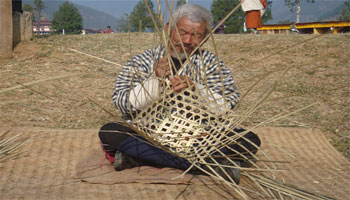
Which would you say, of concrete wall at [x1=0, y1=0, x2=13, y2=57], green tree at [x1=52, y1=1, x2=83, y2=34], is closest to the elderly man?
concrete wall at [x1=0, y1=0, x2=13, y2=57]

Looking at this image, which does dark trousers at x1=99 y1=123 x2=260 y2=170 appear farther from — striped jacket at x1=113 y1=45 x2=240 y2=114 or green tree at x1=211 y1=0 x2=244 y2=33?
green tree at x1=211 y1=0 x2=244 y2=33

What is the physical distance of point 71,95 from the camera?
3.32 m

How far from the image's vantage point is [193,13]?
1657 millimetres

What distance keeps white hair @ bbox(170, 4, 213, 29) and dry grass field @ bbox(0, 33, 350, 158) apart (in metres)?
0.22

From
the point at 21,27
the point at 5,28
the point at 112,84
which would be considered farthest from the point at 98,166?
the point at 21,27

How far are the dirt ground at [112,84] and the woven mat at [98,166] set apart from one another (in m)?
0.10

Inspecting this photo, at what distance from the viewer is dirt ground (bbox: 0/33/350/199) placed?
8.87ft

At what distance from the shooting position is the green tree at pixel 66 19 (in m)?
59.1

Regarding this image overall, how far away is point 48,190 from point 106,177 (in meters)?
0.22

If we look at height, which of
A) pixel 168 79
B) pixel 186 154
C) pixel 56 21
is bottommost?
pixel 186 154

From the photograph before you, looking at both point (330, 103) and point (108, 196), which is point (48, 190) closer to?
point (108, 196)

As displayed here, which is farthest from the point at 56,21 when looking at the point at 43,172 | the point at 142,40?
the point at 43,172

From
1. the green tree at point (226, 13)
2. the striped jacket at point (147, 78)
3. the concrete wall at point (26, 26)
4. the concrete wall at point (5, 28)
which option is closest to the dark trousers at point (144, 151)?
the striped jacket at point (147, 78)

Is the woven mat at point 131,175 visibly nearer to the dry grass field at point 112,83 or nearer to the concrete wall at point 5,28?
the dry grass field at point 112,83
